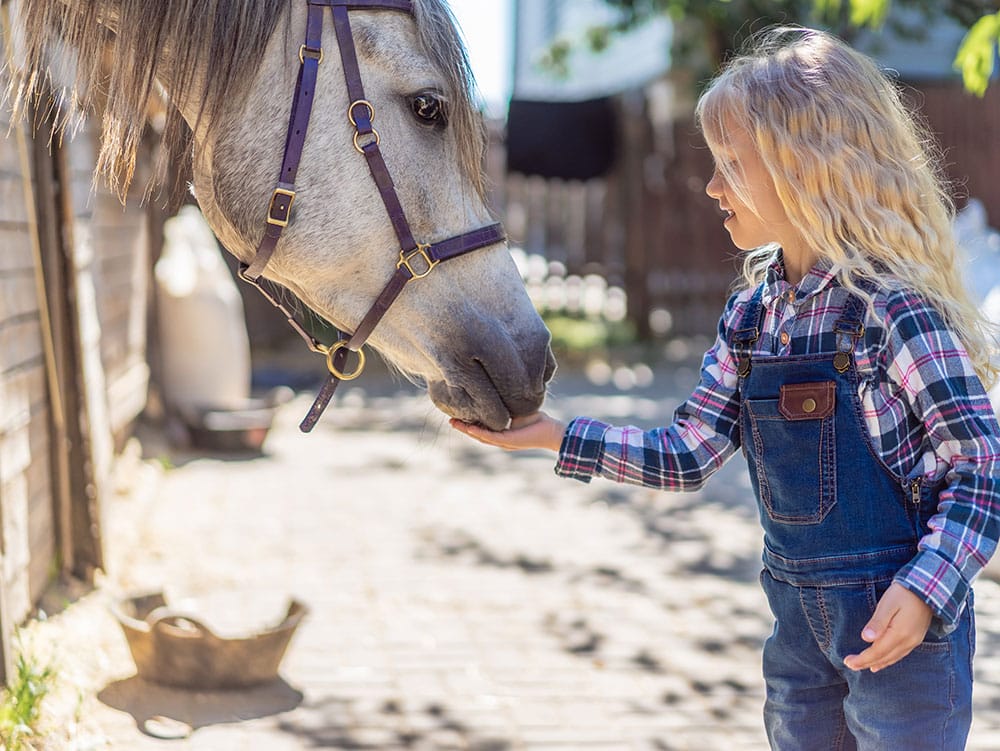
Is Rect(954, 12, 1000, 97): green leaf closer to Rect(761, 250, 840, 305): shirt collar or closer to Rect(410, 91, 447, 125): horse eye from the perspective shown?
Rect(761, 250, 840, 305): shirt collar

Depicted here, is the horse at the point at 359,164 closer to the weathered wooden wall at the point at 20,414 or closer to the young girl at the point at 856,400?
the young girl at the point at 856,400

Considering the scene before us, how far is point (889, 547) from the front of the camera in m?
1.57

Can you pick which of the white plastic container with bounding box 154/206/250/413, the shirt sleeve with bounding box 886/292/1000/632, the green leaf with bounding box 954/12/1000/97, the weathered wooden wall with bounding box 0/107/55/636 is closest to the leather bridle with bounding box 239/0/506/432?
the shirt sleeve with bounding box 886/292/1000/632

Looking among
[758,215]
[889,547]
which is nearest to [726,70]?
[758,215]

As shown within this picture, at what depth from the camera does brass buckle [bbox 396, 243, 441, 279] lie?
183 centimetres

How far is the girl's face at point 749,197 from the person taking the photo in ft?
5.42

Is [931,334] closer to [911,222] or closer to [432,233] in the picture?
[911,222]

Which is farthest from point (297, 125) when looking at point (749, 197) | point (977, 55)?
point (977, 55)

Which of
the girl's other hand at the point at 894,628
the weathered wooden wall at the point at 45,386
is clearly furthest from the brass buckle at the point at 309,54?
the weathered wooden wall at the point at 45,386

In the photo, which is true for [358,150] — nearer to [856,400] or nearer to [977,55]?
[856,400]

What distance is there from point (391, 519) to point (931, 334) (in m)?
3.81

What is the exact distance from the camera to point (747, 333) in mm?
1715

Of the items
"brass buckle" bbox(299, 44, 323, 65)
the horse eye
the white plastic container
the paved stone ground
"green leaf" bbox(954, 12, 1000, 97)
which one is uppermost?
"green leaf" bbox(954, 12, 1000, 97)

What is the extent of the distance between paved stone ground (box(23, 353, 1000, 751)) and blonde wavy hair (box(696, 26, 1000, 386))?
864 millimetres
